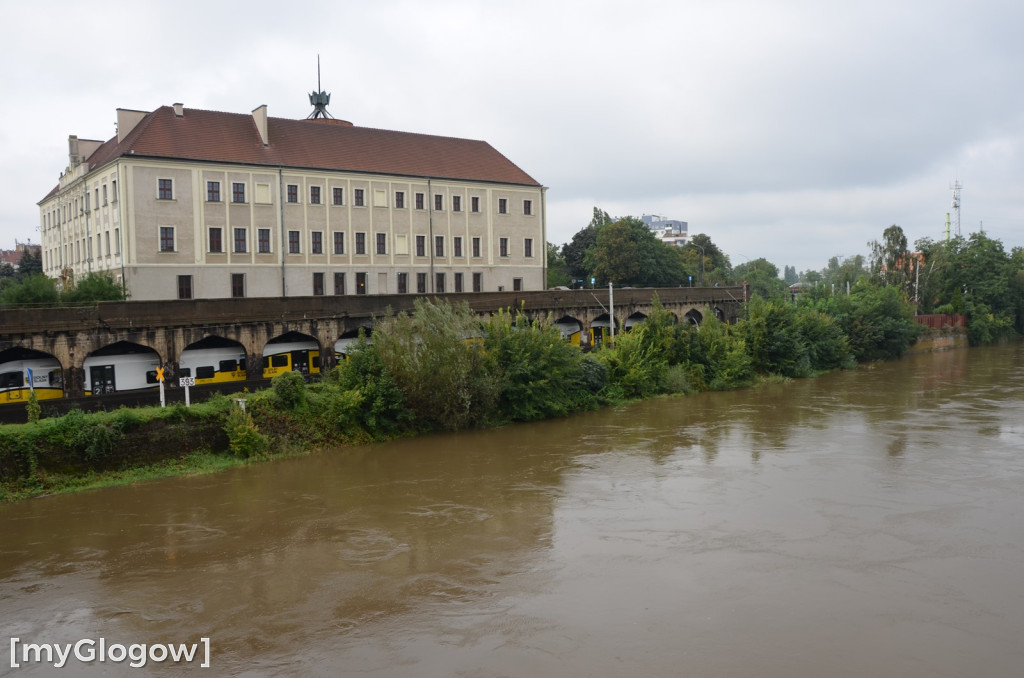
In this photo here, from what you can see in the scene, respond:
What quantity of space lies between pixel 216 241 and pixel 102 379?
15.1 metres

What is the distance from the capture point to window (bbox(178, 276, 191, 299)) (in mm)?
40750

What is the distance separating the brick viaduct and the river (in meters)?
7.39

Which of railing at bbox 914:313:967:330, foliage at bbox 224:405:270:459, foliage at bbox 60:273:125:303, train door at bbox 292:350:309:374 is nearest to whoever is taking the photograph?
foliage at bbox 224:405:270:459

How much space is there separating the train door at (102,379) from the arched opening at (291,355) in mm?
5394

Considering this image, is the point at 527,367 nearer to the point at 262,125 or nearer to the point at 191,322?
the point at 191,322

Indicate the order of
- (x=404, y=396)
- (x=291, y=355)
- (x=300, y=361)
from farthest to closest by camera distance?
(x=300, y=361) < (x=291, y=355) < (x=404, y=396)

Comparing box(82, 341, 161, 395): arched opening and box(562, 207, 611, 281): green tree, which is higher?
box(562, 207, 611, 281): green tree

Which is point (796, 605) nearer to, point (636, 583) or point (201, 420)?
point (636, 583)

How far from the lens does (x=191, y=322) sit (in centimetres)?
2922

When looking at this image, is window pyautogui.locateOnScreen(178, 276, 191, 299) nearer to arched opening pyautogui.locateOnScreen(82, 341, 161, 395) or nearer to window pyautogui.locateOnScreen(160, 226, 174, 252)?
window pyautogui.locateOnScreen(160, 226, 174, 252)

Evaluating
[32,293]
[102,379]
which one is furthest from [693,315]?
[32,293]

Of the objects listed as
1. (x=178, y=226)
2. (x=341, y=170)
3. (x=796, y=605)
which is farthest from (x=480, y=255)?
(x=796, y=605)

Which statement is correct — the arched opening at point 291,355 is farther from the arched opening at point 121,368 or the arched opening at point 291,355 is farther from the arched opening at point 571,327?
the arched opening at point 571,327

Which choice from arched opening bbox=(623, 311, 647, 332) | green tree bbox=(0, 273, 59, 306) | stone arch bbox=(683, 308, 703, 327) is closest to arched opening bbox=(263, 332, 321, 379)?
green tree bbox=(0, 273, 59, 306)
